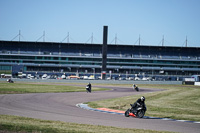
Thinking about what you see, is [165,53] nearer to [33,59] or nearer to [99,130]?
[33,59]

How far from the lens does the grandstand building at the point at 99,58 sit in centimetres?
13300

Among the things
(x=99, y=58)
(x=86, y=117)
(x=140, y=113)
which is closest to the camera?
(x=86, y=117)

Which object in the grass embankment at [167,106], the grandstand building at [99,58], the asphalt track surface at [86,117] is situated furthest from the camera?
the grandstand building at [99,58]

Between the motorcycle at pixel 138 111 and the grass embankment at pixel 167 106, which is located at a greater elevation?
the motorcycle at pixel 138 111

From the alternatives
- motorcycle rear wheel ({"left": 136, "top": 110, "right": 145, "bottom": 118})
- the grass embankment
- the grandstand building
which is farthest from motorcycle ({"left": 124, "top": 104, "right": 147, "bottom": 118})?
the grandstand building

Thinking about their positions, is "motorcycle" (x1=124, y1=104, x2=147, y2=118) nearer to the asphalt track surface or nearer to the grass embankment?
the asphalt track surface

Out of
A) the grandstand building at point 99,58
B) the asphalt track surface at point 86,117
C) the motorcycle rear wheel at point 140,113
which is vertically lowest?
the asphalt track surface at point 86,117

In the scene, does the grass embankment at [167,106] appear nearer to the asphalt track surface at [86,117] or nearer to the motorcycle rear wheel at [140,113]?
the motorcycle rear wheel at [140,113]

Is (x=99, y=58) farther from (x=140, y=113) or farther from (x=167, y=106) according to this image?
(x=140, y=113)

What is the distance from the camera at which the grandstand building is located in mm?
133000

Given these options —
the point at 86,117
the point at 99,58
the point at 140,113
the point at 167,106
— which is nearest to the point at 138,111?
the point at 140,113

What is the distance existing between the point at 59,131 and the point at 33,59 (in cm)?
12265

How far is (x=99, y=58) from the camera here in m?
136

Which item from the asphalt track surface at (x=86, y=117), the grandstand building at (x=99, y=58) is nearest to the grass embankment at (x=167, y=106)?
the asphalt track surface at (x=86, y=117)
